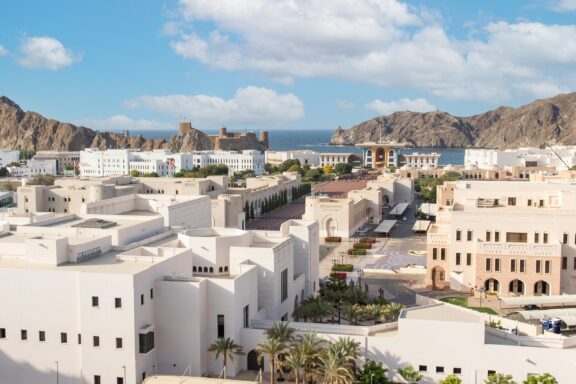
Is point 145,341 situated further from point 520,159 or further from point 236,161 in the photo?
point 236,161

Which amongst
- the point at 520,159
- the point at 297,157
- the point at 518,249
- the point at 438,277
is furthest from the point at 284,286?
the point at 297,157

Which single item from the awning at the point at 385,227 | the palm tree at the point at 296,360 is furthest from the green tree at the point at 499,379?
the awning at the point at 385,227

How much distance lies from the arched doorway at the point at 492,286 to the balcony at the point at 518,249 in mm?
1762

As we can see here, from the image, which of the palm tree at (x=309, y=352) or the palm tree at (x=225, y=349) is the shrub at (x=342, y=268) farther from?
the palm tree at (x=309, y=352)

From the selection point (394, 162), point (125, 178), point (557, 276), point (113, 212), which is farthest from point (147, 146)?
point (557, 276)

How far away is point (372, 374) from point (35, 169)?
12194 cm

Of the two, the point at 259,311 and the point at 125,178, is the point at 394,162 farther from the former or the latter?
the point at 259,311

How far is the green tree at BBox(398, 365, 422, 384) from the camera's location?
24500 millimetres

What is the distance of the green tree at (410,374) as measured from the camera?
24.5m

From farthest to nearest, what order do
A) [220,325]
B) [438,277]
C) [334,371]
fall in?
[438,277] → [220,325] → [334,371]

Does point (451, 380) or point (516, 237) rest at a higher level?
point (516, 237)

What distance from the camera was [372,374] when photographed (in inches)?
953

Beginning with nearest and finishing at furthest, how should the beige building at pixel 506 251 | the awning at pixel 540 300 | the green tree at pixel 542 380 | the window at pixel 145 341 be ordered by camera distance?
the green tree at pixel 542 380 < the window at pixel 145 341 < the awning at pixel 540 300 < the beige building at pixel 506 251

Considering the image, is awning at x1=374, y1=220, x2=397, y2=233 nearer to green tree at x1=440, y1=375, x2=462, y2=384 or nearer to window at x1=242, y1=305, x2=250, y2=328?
window at x1=242, y1=305, x2=250, y2=328
